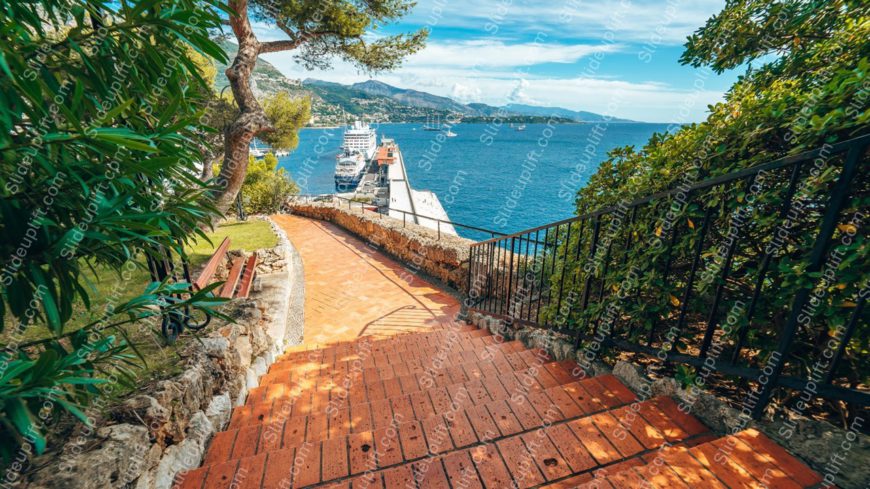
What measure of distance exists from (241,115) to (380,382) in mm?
6096

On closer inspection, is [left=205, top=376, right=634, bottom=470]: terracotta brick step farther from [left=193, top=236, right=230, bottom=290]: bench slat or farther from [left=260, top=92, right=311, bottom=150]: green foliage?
[left=260, top=92, right=311, bottom=150]: green foliage

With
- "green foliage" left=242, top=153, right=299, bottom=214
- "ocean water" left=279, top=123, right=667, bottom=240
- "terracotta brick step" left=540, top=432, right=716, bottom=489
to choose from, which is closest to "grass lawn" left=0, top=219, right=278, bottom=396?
"terracotta brick step" left=540, top=432, right=716, bottom=489

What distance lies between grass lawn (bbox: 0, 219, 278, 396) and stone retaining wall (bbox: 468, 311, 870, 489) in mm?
2650

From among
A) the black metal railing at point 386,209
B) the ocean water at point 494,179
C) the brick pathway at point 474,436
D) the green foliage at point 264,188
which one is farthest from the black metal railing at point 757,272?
the ocean water at point 494,179

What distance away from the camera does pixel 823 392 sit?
1476 millimetres

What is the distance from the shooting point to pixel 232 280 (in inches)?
204

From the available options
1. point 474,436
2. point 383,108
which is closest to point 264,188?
point 474,436

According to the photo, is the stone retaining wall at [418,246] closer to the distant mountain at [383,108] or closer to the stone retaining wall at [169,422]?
the stone retaining wall at [169,422]

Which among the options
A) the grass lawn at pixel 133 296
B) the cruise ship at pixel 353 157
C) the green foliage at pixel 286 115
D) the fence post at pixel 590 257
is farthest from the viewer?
the cruise ship at pixel 353 157

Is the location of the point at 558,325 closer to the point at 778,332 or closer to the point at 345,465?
the point at 778,332

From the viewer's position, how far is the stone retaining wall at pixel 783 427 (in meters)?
1.37

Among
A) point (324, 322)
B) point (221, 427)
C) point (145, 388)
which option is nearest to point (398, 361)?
point (221, 427)

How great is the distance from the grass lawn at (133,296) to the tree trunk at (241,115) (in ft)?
5.76

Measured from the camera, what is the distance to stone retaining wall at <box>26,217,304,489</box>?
148cm
